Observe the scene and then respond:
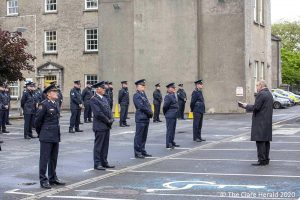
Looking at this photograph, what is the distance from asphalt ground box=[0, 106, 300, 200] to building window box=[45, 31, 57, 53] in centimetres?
2704

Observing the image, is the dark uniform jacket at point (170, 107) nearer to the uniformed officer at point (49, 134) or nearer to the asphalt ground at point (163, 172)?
the asphalt ground at point (163, 172)

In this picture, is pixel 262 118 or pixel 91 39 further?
pixel 91 39

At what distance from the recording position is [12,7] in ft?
158

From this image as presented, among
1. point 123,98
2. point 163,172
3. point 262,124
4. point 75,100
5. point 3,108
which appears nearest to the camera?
point 163,172

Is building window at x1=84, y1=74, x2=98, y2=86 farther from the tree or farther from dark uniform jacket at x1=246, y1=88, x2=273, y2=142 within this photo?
dark uniform jacket at x1=246, y1=88, x2=273, y2=142

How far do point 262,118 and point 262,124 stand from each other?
0.16 metres

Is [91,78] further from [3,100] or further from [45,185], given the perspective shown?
[45,185]

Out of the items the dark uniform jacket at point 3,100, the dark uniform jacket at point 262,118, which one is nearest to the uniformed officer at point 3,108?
the dark uniform jacket at point 3,100

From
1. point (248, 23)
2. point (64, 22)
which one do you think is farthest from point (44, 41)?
point (248, 23)

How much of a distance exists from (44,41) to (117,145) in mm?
30315

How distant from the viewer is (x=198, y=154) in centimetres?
1522

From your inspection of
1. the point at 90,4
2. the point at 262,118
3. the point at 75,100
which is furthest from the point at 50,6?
the point at 262,118

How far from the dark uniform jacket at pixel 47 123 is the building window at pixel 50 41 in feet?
118

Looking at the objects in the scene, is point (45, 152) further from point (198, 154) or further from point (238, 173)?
point (198, 154)
